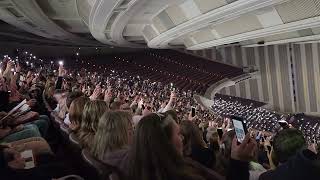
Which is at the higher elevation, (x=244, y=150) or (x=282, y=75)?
(x=282, y=75)

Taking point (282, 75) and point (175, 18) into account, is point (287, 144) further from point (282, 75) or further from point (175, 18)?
point (282, 75)

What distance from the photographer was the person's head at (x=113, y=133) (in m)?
2.73

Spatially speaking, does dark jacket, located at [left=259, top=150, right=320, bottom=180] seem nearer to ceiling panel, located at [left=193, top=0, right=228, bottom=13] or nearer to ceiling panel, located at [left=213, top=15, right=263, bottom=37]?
ceiling panel, located at [left=193, top=0, right=228, bottom=13]

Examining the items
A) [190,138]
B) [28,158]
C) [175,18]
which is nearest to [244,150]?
[190,138]

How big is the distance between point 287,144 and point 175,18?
8825 millimetres

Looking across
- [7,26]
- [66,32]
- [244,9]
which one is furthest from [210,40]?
[7,26]

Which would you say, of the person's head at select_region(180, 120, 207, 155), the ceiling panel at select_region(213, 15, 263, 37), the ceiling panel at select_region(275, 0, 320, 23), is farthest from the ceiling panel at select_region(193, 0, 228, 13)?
the person's head at select_region(180, 120, 207, 155)

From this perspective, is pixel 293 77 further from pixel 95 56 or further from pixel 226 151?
pixel 226 151

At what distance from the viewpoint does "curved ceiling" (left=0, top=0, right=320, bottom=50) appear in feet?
27.1

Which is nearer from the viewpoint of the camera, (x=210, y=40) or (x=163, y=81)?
(x=210, y=40)

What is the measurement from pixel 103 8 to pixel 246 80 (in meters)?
15.2

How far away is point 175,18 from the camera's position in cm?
1098

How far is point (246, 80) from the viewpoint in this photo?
22703 millimetres

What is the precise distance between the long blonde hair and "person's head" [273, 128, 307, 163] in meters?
1.41
